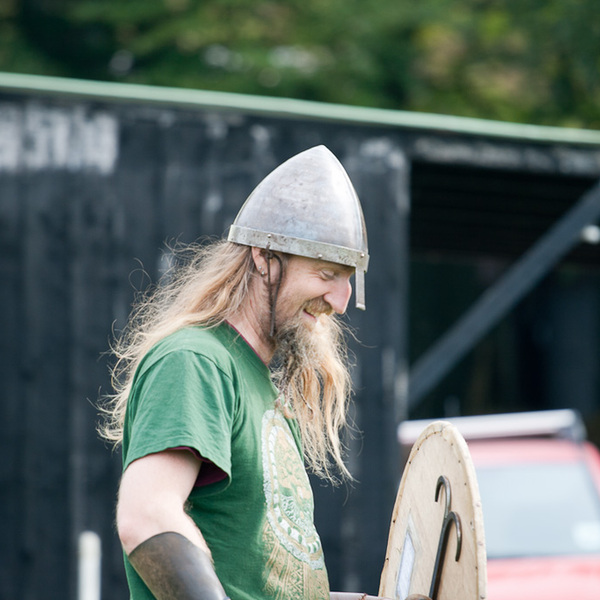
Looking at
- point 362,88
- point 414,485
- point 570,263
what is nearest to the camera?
point 414,485

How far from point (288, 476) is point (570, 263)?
814 centimetres

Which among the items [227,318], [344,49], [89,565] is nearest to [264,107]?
[89,565]

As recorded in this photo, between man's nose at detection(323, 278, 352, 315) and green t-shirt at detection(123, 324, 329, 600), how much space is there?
0.21 m

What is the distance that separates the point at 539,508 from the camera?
16.6 ft

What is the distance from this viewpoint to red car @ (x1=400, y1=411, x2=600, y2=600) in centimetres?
444

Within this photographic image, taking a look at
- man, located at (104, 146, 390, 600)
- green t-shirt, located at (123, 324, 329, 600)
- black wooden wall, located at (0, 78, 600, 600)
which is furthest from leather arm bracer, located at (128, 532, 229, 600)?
black wooden wall, located at (0, 78, 600, 600)

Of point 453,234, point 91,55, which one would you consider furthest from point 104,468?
point 91,55

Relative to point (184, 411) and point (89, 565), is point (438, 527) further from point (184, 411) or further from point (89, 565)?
point (89, 565)

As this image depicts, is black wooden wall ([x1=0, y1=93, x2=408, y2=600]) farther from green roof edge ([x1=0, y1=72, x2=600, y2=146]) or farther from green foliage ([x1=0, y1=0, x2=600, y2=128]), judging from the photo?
green foliage ([x1=0, y1=0, x2=600, y2=128])

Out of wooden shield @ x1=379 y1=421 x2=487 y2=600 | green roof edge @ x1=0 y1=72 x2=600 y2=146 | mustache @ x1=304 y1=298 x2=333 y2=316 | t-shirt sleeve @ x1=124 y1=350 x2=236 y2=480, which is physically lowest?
wooden shield @ x1=379 y1=421 x2=487 y2=600

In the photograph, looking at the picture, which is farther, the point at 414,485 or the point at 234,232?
the point at 414,485

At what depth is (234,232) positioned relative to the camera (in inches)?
80.9

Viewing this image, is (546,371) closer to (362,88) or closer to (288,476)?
(362,88)

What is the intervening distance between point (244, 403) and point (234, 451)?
0.10 meters
